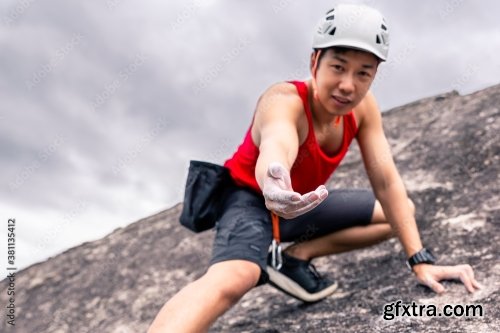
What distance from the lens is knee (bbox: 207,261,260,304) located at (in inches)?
129

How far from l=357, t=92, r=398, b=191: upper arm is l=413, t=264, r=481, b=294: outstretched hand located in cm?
71

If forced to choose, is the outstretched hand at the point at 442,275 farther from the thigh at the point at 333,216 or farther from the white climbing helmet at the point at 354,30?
the white climbing helmet at the point at 354,30

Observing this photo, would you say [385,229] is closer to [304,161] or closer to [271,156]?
[304,161]

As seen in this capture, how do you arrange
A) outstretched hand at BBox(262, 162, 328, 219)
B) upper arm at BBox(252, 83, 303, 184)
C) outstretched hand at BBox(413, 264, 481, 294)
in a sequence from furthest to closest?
outstretched hand at BBox(413, 264, 481, 294)
upper arm at BBox(252, 83, 303, 184)
outstretched hand at BBox(262, 162, 328, 219)

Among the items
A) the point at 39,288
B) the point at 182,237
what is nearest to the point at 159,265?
the point at 182,237

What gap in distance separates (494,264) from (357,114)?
1515 millimetres

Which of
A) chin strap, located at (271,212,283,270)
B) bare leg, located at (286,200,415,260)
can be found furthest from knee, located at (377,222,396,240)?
chin strap, located at (271,212,283,270)

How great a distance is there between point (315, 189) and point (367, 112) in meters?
1.33

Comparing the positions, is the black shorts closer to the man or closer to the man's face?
the man

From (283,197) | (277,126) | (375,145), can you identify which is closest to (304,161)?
(277,126)

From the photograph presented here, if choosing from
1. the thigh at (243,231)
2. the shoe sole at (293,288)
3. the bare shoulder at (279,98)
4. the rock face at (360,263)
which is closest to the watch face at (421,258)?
the rock face at (360,263)

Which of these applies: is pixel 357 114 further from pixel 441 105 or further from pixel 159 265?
pixel 441 105

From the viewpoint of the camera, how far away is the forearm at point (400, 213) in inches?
169

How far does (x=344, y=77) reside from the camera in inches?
Answer: 143
